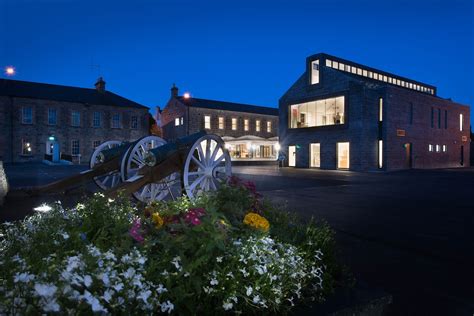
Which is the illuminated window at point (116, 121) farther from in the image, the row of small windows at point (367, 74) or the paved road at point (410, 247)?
the paved road at point (410, 247)

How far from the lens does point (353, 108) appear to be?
24312 millimetres

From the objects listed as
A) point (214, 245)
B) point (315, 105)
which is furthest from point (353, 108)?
point (214, 245)

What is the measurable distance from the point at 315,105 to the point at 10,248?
88.9 ft

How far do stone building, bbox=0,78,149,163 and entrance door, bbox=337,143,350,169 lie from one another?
72.2ft

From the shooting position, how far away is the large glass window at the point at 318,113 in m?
25.8

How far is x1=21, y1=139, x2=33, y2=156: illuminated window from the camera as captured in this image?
30.6m

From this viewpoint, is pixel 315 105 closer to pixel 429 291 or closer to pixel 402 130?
pixel 402 130

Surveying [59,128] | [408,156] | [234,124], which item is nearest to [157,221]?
[408,156]

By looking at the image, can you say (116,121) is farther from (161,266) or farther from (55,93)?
(161,266)

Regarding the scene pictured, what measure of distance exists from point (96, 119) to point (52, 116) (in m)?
3.99

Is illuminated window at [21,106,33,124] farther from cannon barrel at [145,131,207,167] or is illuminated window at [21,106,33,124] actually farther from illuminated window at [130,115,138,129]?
cannon barrel at [145,131,207,167]

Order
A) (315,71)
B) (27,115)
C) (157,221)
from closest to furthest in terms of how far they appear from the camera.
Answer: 1. (157,221)
2. (315,71)
3. (27,115)

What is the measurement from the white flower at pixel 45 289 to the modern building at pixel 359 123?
24529 mm

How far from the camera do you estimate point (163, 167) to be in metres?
6.35
